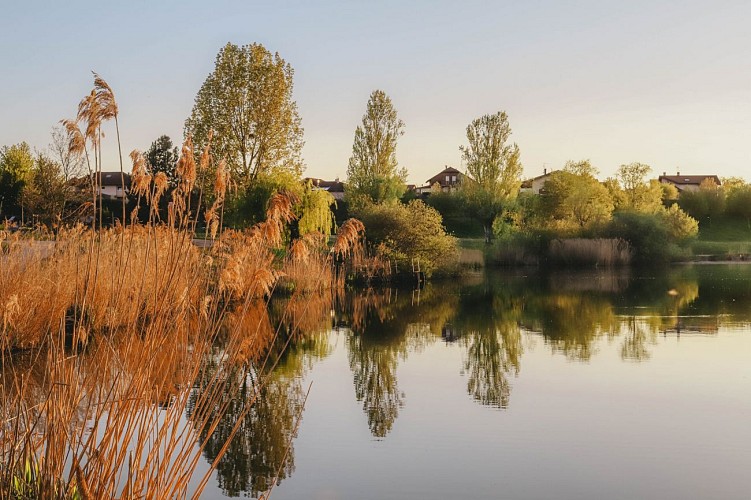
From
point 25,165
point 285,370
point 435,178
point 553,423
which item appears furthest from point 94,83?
point 435,178

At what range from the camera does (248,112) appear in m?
32.4

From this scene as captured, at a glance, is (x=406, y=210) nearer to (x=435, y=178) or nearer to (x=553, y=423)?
(x=553, y=423)

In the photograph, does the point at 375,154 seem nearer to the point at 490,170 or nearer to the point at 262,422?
the point at 490,170

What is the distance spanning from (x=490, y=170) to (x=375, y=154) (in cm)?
733

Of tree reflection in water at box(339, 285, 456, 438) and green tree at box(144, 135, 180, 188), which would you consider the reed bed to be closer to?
tree reflection in water at box(339, 285, 456, 438)

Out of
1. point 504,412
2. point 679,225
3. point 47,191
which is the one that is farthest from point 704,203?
point 504,412

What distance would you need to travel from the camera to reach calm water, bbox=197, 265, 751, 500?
598 centimetres

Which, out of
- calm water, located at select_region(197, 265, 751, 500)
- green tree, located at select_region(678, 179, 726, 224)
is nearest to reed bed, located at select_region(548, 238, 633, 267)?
calm water, located at select_region(197, 265, 751, 500)

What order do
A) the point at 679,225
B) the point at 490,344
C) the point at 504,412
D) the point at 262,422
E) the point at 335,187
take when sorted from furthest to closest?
the point at 335,187
the point at 679,225
the point at 490,344
the point at 504,412
the point at 262,422

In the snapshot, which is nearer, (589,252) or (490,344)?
(490,344)

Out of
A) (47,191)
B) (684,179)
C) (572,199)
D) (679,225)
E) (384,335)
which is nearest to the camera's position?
(384,335)

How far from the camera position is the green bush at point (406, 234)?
26734mm

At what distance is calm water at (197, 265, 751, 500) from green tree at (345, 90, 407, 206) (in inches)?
1349

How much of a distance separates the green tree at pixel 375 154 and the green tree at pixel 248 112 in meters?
17.8
